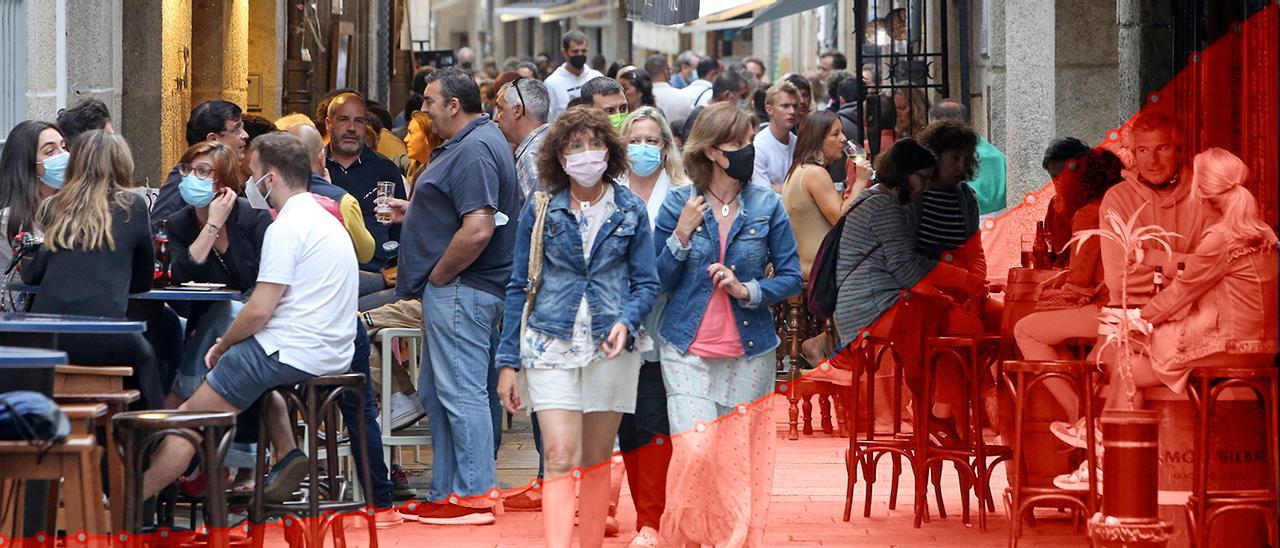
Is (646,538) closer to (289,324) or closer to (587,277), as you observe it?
(587,277)

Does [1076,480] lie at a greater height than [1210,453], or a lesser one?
lesser

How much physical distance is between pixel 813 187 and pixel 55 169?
431 centimetres

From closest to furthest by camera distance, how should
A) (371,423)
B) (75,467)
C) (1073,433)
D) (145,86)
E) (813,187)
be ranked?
(75,467) < (1073,433) < (371,423) < (813,187) < (145,86)

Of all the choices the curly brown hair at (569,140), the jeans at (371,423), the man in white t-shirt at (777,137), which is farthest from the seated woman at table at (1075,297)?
the man in white t-shirt at (777,137)

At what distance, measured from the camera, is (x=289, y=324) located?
7223mm

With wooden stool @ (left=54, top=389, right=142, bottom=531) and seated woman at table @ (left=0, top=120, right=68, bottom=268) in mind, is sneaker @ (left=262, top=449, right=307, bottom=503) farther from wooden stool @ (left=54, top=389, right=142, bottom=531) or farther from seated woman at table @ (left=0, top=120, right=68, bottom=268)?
seated woman at table @ (left=0, top=120, right=68, bottom=268)

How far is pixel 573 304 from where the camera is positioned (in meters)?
6.89

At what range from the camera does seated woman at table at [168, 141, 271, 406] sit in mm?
7957

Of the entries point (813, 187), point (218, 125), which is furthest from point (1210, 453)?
point (218, 125)

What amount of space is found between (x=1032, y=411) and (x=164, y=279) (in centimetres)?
347

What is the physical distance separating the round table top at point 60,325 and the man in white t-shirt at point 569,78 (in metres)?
8.46

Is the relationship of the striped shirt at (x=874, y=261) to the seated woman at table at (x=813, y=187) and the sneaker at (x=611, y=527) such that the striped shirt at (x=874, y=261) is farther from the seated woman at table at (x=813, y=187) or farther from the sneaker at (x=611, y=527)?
the seated woman at table at (x=813, y=187)

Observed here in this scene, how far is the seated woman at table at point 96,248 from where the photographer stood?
7.10 meters

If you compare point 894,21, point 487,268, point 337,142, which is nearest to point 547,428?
point 487,268
